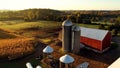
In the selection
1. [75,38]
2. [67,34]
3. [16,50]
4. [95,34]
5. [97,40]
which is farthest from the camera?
[16,50]

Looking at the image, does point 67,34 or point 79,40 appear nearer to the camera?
point 79,40

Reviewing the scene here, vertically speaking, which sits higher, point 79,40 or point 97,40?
A: point 79,40

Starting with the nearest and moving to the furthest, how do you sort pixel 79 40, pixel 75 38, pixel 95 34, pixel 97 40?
pixel 75 38, pixel 79 40, pixel 97 40, pixel 95 34

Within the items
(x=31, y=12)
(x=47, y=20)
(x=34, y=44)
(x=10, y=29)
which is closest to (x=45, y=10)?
(x=31, y=12)

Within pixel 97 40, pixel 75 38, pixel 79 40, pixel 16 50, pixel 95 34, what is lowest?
pixel 16 50

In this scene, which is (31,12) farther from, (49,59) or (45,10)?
(49,59)

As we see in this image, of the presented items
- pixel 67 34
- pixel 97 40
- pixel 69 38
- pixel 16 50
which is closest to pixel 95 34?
pixel 97 40

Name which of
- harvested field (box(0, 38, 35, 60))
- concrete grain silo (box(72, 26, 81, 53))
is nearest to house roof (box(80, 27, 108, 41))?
concrete grain silo (box(72, 26, 81, 53))

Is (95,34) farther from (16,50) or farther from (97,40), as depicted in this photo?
(16,50)

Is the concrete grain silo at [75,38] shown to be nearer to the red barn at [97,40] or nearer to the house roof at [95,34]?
the red barn at [97,40]
